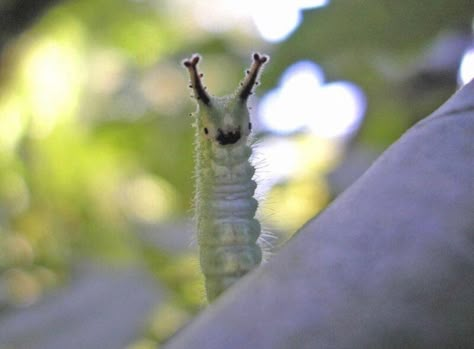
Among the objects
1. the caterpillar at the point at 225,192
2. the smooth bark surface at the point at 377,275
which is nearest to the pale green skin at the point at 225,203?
the caterpillar at the point at 225,192

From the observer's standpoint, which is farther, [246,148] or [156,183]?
[156,183]

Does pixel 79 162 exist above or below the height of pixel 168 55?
below

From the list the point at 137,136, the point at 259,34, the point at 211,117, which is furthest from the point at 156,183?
the point at 211,117

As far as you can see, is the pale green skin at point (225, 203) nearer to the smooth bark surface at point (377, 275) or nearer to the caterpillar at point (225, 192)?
the caterpillar at point (225, 192)

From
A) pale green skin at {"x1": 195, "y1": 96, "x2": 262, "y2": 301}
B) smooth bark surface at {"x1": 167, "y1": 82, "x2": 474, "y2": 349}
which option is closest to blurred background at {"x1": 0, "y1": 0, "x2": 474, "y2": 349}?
pale green skin at {"x1": 195, "y1": 96, "x2": 262, "y2": 301}

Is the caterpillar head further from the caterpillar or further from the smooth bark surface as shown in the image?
the smooth bark surface

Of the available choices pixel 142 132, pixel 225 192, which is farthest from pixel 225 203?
pixel 142 132

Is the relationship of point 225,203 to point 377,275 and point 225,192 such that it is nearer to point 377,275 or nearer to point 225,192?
point 225,192

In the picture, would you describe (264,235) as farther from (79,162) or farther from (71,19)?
(71,19)
